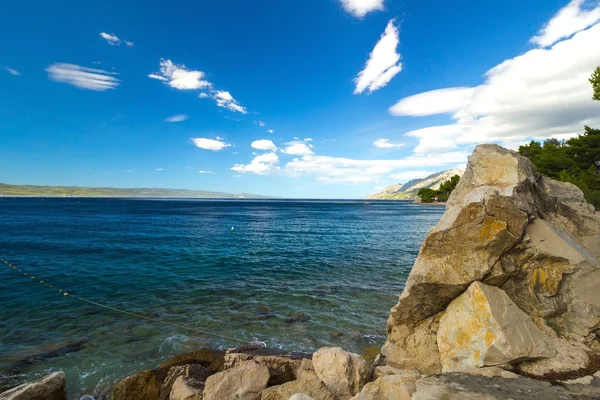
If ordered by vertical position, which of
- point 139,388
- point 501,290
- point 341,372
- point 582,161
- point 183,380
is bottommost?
point 139,388

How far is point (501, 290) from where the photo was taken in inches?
342

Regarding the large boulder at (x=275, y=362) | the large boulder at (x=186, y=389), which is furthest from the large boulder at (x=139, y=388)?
the large boulder at (x=275, y=362)

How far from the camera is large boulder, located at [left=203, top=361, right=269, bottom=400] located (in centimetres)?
855

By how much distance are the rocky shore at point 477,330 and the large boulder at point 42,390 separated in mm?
33

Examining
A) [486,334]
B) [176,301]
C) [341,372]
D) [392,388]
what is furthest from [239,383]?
[176,301]

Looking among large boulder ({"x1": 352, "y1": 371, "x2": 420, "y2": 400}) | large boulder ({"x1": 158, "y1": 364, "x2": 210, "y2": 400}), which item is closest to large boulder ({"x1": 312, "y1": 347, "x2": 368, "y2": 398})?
large boulder ({"x1": 352, "y1": 371, "x2": 420, "y2": 400})

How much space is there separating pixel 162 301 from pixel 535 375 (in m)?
20.0

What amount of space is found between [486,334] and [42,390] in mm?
13806

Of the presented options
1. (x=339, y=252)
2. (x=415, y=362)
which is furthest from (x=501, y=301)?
(x=339, y=252)

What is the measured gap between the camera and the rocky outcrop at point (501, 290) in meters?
7.75

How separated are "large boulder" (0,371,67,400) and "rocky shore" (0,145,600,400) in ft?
0.11

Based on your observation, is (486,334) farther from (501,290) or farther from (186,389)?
(186,389)

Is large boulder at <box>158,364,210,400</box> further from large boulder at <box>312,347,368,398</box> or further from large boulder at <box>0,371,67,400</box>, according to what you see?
large boulder at <box>312,347,368,398</box>

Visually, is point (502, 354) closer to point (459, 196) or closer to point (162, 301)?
point (459, 196)
